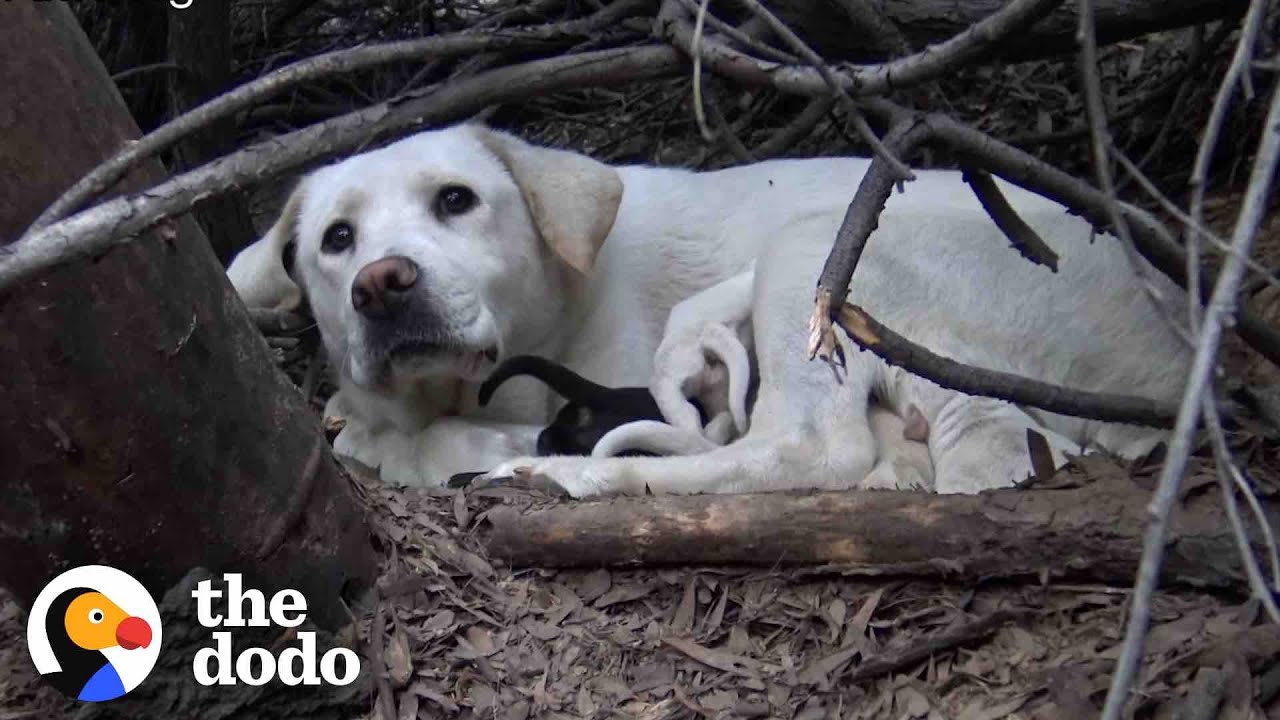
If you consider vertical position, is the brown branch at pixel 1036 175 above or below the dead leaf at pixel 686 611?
above

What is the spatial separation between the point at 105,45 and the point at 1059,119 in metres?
3.39

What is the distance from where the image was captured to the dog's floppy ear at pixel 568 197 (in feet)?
13.0

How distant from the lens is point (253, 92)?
7.34ft

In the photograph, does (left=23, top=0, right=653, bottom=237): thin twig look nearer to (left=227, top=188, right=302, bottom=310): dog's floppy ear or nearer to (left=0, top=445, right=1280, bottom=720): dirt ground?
(left=0, top=445, right=1280, bottom=720): dirt ground

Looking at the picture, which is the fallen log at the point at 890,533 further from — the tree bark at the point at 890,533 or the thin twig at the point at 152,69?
the thin twig at the point at 152,69

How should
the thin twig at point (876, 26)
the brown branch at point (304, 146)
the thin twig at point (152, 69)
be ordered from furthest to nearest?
the thin twig at point (152, 69)
the thin twig at point (876, 26)
the brown branch at point (304, 146)

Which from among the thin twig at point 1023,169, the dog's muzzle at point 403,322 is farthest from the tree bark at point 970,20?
the dog's muzzle at point 403,322

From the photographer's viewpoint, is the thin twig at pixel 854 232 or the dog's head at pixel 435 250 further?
the dog's head at pixel 435 250

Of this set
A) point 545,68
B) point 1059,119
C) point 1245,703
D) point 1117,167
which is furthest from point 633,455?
point 1059,119

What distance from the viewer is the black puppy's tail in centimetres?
392

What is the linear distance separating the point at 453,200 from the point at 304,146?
69.0 inches

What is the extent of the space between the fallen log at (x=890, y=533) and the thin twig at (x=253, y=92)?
959 millimetres

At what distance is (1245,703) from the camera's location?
2.19 meters

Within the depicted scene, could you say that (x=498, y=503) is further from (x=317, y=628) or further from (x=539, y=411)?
(x=539, y=411)
